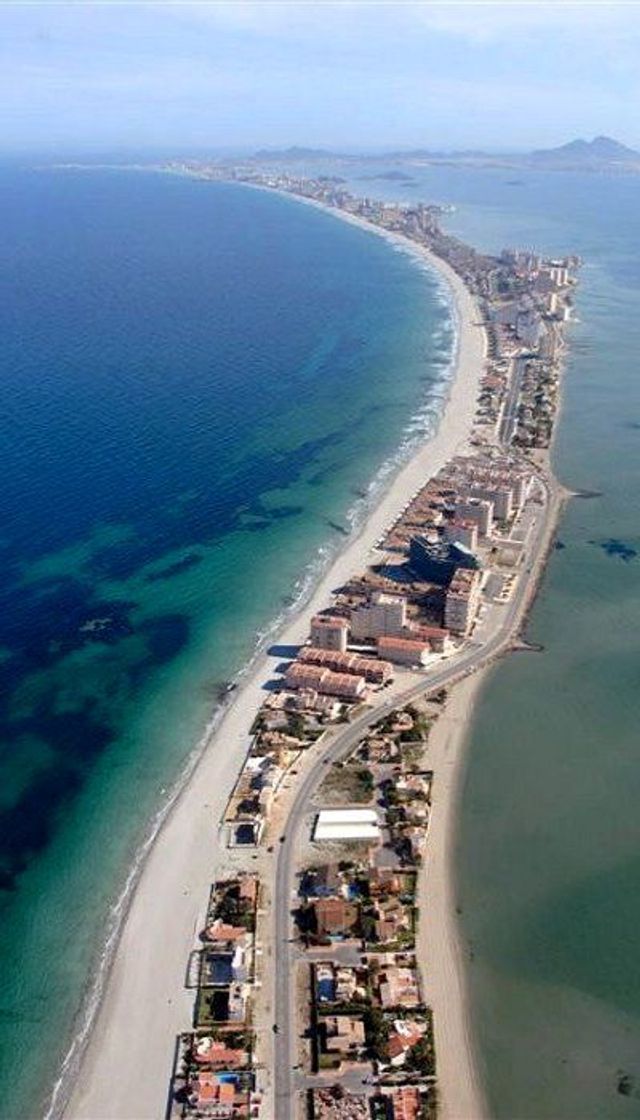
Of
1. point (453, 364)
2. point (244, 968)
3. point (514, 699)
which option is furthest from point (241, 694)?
point (453, 364)

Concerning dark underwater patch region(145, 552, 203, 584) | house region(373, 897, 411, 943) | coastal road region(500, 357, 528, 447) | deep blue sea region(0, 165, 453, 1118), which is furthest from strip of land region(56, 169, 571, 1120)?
dark underwater patch region(145, 552, 203, 584)

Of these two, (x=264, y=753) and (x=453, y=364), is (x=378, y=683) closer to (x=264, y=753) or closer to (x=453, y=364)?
(x=264, y=753)

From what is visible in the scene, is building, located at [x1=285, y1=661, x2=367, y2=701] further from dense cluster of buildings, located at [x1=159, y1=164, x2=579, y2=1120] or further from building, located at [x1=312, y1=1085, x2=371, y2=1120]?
building, located at [x1=312, y1=1085, x2=371, y2=1120]

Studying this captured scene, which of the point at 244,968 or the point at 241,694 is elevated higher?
the point at 241,694

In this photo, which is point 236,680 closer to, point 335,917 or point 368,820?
point 368,820

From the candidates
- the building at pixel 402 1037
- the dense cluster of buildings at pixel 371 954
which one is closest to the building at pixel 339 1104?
the dense cluster of buildings at pixel 371 954
